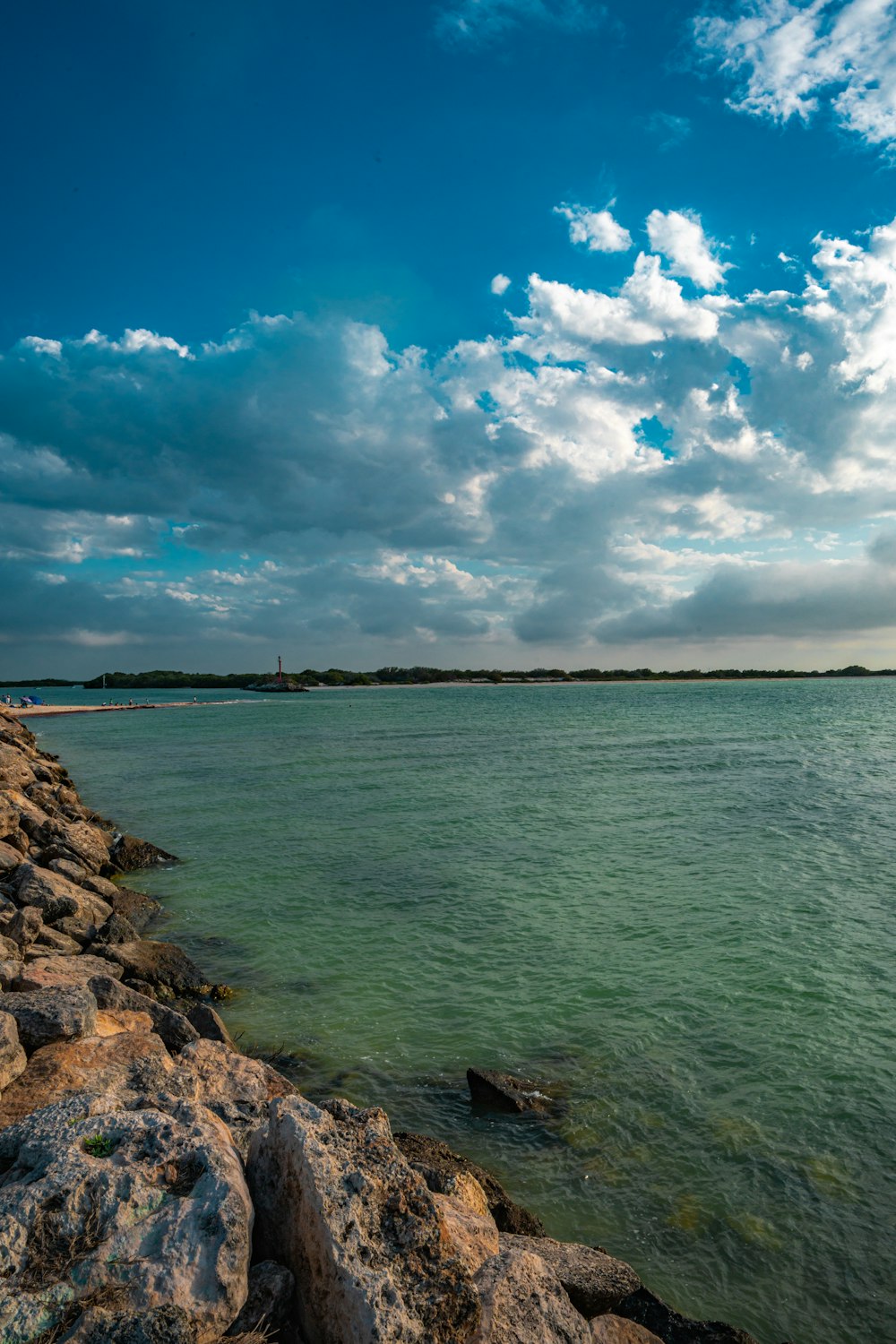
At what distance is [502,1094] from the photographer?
9008 mm

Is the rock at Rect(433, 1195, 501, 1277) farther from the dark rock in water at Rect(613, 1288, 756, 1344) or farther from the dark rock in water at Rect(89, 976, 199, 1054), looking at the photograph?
the dark rock in water at Rect(89, 976, 199, 1054)

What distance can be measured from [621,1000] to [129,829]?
20.2 meters

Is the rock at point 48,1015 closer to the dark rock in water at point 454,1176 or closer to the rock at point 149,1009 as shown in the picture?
the rock at point 149,1009

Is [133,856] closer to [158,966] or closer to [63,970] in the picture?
[158,966]

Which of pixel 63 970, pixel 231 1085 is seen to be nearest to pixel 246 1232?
pixel 231 1085

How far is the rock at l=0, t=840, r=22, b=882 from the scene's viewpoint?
1476 centimetres

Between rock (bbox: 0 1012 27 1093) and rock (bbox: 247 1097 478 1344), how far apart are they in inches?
101

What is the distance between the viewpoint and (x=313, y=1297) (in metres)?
4.29

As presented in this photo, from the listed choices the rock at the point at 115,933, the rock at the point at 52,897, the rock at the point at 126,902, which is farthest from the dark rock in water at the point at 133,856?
the rock at the point at 115,933

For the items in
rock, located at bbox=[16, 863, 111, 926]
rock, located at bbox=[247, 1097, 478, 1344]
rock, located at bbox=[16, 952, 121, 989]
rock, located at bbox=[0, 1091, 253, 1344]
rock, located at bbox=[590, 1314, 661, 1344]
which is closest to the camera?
rock, located at bbox=[0, 1091, 253, 1344]

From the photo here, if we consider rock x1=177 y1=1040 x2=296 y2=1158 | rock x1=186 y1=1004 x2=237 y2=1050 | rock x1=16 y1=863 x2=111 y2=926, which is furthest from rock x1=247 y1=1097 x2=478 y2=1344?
rock x1=16 y1=863 x2=111 y2=926

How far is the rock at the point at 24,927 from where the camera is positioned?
1151cm

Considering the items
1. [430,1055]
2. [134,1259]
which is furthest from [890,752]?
[134,1259]

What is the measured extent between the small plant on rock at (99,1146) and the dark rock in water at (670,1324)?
12.4 feet
